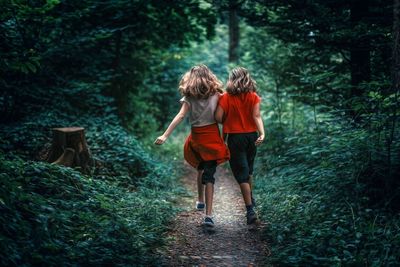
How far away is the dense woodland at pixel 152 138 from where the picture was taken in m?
4.60

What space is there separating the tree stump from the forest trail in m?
2.04

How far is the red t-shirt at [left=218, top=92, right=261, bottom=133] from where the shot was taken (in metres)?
6.32

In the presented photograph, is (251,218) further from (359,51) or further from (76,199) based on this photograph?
(359,51)

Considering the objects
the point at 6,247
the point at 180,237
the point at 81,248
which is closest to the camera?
the point at 6,247

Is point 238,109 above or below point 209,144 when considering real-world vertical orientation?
above

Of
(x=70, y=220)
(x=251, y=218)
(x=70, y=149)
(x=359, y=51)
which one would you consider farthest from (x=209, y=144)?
(x=359, y=51)

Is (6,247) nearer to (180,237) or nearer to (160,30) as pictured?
(180,237)

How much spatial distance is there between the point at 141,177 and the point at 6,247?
5033 millimetres

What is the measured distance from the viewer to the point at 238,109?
6.30 m

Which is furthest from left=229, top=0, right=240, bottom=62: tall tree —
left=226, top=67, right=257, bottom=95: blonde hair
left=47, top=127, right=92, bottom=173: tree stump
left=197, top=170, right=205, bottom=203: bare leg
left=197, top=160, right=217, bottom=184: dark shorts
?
left=197, top=160, right=217, bottom=184: dark shorts

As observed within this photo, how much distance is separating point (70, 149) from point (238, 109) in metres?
Result: 3.15

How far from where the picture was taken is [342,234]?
4.85m

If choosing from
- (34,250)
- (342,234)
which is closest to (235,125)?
(342,234)

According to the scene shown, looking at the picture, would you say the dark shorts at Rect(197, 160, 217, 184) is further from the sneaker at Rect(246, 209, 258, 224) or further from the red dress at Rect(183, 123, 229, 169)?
the sneaker at Rect(246, 209, 258, 224)
